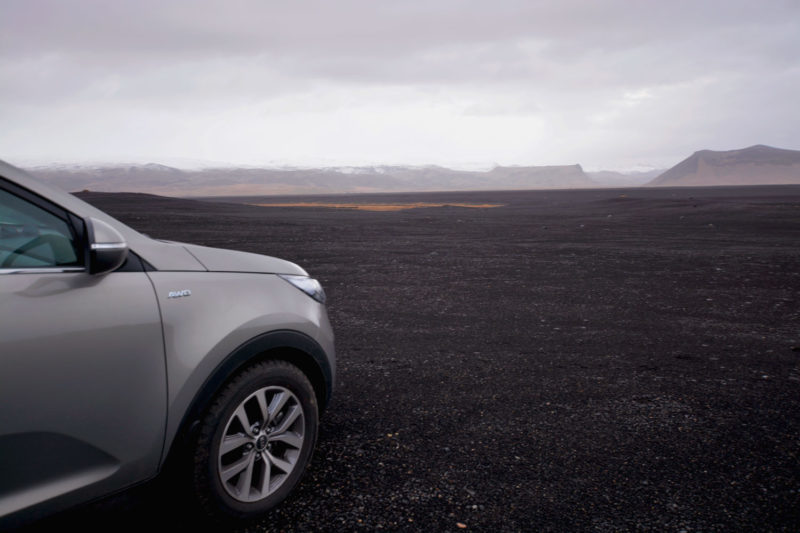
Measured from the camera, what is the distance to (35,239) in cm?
209

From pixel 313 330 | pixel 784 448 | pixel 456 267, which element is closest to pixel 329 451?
pixel 313 330

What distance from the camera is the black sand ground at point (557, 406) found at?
272cm

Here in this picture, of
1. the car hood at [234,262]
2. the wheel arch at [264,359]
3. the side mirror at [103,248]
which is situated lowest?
the wheel arch at [264,359]

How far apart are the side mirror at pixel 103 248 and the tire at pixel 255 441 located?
28.8 inches

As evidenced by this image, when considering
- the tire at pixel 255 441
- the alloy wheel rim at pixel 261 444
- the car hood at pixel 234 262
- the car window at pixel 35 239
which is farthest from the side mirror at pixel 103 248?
the alloy wheel rim at pixel 261 444

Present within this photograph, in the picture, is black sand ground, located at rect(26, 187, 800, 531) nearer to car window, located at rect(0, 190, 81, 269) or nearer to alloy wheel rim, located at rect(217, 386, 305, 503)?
alloy wheel rim, located at rect(217, 386, 305, 503)

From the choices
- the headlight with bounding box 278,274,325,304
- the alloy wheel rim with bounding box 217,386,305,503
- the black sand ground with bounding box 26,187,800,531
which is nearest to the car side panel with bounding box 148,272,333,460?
the headlight with bounding box 278,274,325,304

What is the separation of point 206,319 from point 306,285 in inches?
28.6

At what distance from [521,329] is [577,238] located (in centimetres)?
1096

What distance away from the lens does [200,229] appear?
19.8 m

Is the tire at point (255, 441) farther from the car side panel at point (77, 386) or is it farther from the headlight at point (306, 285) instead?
the headlight at point (306, 285)

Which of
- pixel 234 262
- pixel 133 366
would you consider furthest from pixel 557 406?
pixel 133 366

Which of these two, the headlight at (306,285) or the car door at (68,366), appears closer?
the car door at (68,366)

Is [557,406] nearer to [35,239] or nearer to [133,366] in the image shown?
[133,366]
